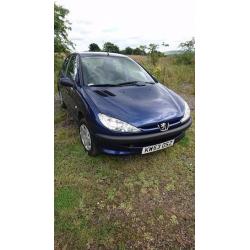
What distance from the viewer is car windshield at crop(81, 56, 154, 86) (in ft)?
10.6

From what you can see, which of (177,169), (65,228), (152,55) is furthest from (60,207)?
(152,55)

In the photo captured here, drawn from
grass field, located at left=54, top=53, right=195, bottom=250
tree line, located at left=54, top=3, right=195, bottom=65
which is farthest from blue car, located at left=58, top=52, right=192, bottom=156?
tree line, located at left=54, top=3, right=195, bottom=65

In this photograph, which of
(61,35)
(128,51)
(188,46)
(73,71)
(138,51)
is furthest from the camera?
(138,51)

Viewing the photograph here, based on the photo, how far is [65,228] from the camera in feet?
7.08

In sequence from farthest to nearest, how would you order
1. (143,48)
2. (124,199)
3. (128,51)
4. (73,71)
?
(143,48)
(128,51)
(73,71)
(124,199)

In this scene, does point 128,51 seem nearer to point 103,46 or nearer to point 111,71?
point 103,46

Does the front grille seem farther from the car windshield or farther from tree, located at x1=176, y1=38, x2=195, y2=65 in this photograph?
tree, located at x1=176, y1=38, x2=195, y2=65

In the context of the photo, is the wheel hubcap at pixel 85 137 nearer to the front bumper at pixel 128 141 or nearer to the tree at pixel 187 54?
the front bumper at pixel 128 141

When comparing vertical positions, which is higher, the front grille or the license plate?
the front grille

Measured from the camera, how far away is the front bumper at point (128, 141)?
2.54 meters

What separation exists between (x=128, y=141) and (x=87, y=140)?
0.78 meters

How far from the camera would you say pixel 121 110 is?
2643 millimetres

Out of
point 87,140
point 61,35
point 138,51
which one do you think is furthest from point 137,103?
point 138,51

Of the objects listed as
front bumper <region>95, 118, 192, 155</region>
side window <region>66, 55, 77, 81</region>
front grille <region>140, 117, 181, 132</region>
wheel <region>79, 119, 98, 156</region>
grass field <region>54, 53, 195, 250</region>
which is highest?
side window <region>66, 55, 77, 81</region>
